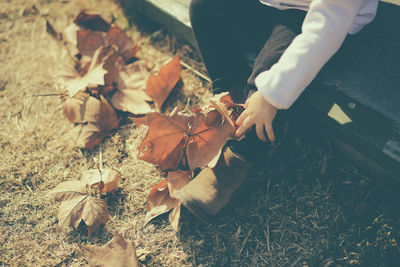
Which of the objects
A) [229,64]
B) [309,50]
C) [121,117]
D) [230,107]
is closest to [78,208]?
[121,117]

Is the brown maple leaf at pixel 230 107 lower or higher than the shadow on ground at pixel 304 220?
higher

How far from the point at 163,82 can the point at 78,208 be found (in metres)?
0.66

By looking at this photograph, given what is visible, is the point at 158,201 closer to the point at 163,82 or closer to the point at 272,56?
the point at 163,82

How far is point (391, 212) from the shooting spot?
3.76 ft

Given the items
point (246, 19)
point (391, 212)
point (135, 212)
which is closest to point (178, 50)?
point (246, 19)


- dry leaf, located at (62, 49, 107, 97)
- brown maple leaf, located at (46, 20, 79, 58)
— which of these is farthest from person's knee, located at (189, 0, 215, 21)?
brown maple leaf, located at (46, 20, 79, 58)

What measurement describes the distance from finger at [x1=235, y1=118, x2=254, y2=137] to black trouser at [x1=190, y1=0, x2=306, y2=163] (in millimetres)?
33

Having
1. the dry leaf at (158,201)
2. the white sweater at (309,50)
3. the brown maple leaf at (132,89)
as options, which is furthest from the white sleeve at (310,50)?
the brown maple leaf at (132,89)

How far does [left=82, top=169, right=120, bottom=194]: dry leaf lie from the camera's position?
1.25 m

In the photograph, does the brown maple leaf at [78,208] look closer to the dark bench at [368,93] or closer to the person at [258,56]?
the person at [258,56]

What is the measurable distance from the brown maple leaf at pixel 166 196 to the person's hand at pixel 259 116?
0.30 meters

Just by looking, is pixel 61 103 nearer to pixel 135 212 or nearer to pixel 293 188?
pixel 135 212

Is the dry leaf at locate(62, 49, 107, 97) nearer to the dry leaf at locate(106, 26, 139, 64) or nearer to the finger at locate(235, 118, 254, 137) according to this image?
the dry leaf at locate(106, 26, 139, 64)

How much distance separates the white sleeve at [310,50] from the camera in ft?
3.01
